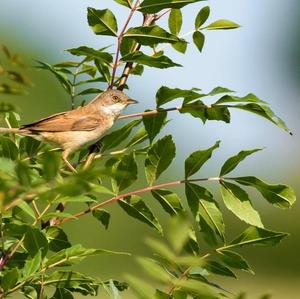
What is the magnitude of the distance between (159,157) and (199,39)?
0.67m

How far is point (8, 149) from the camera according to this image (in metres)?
2.19

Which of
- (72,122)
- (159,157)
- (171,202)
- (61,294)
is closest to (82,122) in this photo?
(72,122)

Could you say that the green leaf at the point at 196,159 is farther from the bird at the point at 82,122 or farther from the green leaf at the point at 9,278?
the bird at the point at 82,122

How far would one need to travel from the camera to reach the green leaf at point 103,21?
2627 millimetres

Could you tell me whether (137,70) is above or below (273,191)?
above

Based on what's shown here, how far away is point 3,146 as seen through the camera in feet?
7.16

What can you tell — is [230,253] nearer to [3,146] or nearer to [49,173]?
[3,146]

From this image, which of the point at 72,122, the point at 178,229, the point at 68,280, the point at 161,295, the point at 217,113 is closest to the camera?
the point at 178,229

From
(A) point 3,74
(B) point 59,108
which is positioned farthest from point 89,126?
(B) point 59,108

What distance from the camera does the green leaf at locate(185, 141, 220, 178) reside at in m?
2.34

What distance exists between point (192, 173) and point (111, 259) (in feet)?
82.4

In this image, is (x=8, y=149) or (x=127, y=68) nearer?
(x=8, y=149)

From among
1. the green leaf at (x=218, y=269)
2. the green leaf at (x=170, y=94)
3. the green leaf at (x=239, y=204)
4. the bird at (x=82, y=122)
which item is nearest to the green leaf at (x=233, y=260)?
the green leaf at (x=218, y=269)

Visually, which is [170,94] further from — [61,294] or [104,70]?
[61,294]
